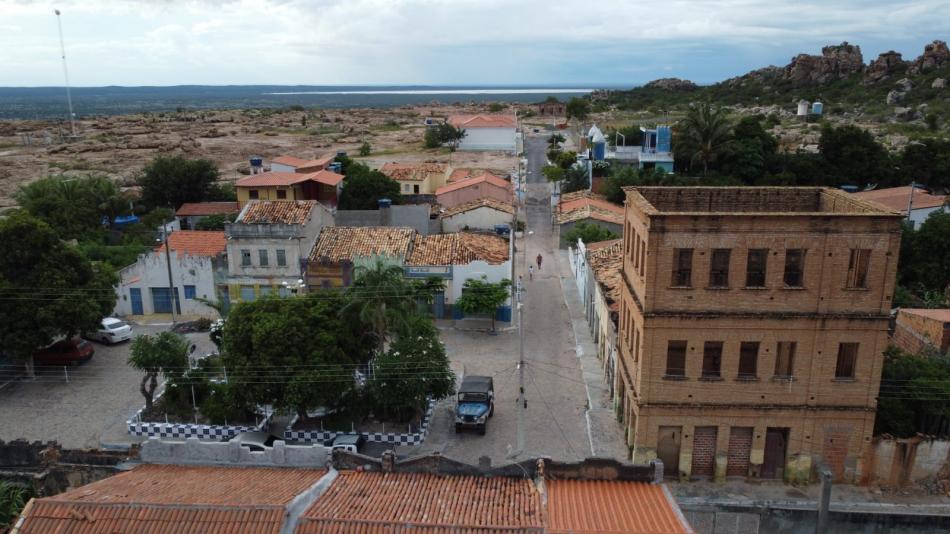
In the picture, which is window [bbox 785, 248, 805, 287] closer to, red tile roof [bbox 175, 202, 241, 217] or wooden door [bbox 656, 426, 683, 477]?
wooden door [bbox 656, 426, 683, 477]

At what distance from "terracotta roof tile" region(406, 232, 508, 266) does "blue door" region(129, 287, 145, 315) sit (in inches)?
603

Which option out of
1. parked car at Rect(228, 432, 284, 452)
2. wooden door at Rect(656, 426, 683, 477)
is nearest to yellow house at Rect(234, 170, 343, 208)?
parked car at Rect(228, 432, 284, 452)

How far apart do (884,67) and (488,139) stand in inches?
3487

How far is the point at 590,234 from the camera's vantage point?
49.2 metres

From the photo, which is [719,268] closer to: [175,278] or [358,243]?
[358,243]

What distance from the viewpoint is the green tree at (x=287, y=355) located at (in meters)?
24.5

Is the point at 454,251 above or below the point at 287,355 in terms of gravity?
above

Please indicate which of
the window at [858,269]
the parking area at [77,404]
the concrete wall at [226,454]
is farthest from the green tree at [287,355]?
the window at [858,269]

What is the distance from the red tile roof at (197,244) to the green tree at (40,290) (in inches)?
300

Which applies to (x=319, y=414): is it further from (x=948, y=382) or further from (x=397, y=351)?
(x=948, y=382)

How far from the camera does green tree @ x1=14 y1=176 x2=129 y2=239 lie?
50031mm

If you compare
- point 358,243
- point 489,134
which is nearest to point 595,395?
→ point 358,243

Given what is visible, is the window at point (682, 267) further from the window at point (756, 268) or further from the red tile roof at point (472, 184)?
the red tile roof at point (472, 184)

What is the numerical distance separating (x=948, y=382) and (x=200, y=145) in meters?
128
